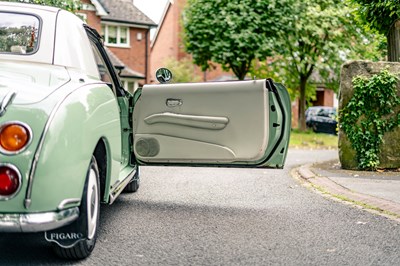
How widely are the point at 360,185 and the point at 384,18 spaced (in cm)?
399

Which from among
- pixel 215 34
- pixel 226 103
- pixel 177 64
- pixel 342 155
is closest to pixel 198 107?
pixel 226 103

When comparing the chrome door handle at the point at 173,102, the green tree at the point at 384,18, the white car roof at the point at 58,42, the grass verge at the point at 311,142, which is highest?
the green tree at the point at 384,18

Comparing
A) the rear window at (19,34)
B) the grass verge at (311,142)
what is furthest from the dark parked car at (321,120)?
the rear window at (19,34)

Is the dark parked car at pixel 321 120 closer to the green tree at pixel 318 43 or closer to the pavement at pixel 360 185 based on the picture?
the green tree at pixel 318 43

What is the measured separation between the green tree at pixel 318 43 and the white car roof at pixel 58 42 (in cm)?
2229

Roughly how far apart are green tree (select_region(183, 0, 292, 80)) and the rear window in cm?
1971

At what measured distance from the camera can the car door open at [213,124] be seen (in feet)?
17.0

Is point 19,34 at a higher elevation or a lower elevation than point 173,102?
higher

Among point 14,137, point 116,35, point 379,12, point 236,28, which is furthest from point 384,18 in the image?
point 116,35

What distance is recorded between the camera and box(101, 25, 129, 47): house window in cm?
3488

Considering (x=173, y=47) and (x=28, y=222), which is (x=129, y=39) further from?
(x=28, y=222)

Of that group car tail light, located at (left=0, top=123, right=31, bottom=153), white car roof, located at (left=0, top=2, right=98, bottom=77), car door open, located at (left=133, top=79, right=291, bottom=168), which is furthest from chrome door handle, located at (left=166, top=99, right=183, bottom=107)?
car tail light, located at (left=0, top=123, right=31, bottom=153)

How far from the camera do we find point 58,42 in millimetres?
4102

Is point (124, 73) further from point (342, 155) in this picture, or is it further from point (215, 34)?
point (342, 155)
